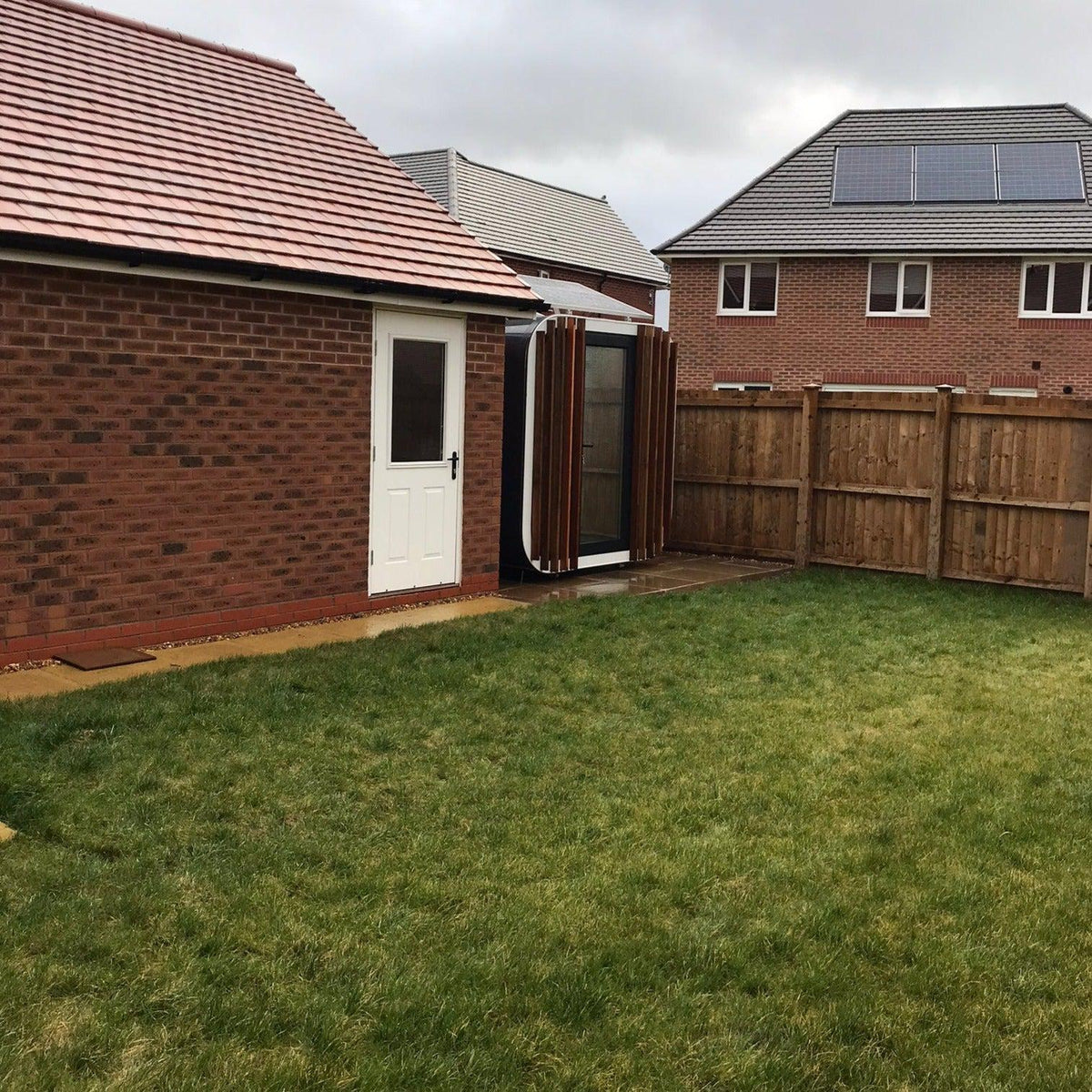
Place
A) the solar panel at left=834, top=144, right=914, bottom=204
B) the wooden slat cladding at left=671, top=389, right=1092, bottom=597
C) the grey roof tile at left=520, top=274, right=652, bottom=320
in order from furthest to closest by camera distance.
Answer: the solar panel at left=834, top=144, right=914, bottom=204, the grey roof tile at left=520, top=274, right=652, bottom=320, the wooden slat cladding at left=671, top=389, right=1092, bottom=597

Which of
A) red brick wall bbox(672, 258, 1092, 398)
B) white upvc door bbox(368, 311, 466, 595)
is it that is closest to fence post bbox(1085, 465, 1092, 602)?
white upvc door bbox(368, 311, 466, 595)

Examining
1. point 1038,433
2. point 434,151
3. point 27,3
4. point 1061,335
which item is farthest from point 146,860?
point 434,151

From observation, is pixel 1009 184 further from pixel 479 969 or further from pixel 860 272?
pixel 479 969

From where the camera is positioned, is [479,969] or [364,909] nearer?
Result: [479,969]

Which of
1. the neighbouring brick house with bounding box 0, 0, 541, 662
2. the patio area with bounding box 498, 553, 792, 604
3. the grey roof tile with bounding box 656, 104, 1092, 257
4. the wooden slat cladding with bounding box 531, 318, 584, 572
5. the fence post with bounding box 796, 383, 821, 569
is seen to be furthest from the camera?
the grey roof tile with bounding box 656, 104, 1092, 257

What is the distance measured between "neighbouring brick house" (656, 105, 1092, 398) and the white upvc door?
1853 centimetres

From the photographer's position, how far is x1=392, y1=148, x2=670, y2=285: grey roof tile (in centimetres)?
3641

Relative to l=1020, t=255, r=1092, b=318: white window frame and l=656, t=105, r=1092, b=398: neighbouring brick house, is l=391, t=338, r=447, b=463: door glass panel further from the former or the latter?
l=1020, t=255, r=1092, b=318: white window frame

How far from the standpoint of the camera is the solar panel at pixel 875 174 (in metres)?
28.5

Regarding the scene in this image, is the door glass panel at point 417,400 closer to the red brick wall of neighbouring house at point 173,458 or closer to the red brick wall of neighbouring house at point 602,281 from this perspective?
the red brick wall of neighbouring house at point 173,458

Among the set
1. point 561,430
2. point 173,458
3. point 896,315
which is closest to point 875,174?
point 896,315

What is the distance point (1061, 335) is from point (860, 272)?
Answer: 14.9 feet

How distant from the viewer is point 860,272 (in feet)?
91.4

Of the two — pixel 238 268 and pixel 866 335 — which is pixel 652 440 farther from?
pixel 866 335
